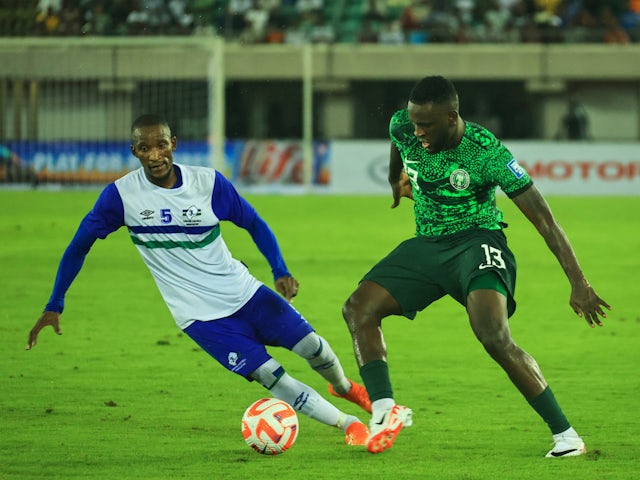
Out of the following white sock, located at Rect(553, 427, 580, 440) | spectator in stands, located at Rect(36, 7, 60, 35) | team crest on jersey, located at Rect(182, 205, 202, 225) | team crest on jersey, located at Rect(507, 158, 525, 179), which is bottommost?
spectator in stands, located at Rect(36, 7, 60, 35)

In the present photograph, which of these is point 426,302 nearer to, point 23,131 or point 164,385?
point 164,385

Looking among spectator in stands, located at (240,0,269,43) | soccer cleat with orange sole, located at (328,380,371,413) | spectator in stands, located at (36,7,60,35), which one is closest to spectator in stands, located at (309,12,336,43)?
spectator in stands, located at (240,0,269,43)

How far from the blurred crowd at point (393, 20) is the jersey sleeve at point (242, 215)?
28257 millimetres

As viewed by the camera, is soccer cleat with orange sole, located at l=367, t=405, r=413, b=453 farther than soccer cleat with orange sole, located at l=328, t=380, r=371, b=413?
No

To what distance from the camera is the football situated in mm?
6324

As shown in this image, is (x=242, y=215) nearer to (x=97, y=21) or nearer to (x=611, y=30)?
(x=97, y=21)

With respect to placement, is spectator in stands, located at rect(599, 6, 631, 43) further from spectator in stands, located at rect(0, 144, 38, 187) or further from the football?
the football

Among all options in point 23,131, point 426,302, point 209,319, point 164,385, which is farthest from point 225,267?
point 23,131

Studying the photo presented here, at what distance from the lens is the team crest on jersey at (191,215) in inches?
252

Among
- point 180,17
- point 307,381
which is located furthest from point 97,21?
point 307,381

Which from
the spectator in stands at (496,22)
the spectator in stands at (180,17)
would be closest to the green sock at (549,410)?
the spectator in stands at (180,17)

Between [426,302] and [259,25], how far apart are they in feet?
103

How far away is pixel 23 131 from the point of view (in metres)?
28.0

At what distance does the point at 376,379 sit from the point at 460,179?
1.09 metres
